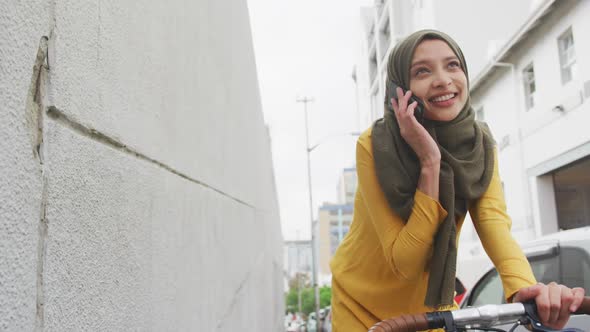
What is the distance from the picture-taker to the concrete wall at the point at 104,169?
3.12 ft

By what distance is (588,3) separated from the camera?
11.8 m

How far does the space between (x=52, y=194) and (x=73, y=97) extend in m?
0.23

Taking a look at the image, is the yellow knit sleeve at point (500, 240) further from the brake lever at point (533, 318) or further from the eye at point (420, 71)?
the eye at point (420, 71)

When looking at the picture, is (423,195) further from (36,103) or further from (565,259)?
(565,259)

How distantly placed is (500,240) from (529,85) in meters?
15.2

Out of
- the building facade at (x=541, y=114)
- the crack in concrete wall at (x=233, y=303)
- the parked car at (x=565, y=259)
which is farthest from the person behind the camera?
the building facade at (x=541, y=114)

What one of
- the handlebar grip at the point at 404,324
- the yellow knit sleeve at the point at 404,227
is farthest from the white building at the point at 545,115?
the handlebar grip at the point at 404,324

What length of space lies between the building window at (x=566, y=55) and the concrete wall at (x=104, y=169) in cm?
1249

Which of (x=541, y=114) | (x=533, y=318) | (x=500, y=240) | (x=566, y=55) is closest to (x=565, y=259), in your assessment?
(x=500, y=240)

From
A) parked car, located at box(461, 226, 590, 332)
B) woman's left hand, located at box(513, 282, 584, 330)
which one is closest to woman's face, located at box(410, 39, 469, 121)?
woman's left hand, located at box(513, 282, 584, 330)

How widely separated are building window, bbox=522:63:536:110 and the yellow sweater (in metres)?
14.7

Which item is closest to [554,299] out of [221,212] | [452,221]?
[452,221]

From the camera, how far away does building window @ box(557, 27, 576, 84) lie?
13.1m

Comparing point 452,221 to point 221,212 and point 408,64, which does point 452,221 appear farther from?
point 221,212
